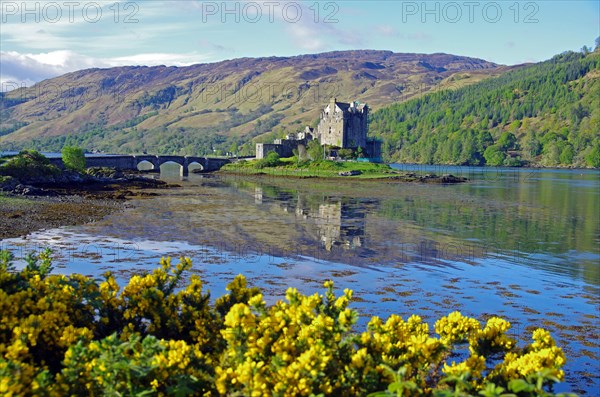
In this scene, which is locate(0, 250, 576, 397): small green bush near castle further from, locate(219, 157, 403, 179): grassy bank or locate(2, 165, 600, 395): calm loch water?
locate(219, 157, 403, 179): grassy bank

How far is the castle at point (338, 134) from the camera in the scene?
140 metres

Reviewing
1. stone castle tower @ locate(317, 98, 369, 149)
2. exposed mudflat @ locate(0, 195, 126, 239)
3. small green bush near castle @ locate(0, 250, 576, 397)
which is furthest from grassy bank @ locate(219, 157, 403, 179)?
small green bush near castle @ locate(0, 250, 576, 397)

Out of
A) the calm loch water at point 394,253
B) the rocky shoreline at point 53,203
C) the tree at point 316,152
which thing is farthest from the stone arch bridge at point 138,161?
the calm loch water at point 394,253

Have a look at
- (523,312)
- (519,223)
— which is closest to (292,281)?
(523,312)

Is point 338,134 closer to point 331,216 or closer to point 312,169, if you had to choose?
point 312,169

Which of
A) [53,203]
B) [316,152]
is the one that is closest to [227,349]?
[53,203]

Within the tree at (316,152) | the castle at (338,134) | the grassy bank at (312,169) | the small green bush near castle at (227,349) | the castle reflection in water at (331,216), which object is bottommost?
the castle reflection in water at (331,216)

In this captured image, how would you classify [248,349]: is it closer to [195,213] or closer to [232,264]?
[232,264]

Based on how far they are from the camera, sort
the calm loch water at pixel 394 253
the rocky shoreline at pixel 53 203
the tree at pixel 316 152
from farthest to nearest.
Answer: the tree at pixel 316 152 → the rocky shoreline at pixel 53 203 → the calm loch water at pixel 394 253

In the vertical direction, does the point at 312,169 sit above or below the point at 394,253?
above

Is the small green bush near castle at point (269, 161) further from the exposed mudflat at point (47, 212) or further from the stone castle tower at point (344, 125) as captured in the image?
the exposed mudflat at point (47, 212)

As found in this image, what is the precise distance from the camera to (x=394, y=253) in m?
33.4

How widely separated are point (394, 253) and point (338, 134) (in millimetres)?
109478

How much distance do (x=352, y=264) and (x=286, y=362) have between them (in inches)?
869
